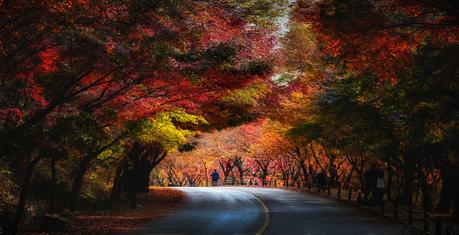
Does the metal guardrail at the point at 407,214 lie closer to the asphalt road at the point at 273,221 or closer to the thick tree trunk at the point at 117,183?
the asphalt road at the point at 273,221

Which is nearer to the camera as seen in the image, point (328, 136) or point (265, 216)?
point (265, 216)

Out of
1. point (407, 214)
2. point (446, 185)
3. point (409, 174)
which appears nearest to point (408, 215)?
point (407, 214)

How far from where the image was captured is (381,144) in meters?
27.8

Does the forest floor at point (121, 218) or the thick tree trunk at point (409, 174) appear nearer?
the forest floor at point (121, 218)

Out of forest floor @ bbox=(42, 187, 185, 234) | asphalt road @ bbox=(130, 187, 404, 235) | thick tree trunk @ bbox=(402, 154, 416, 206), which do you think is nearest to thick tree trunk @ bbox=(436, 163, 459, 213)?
thick tree trunk @ bbox=(402, 154, 416, 206)

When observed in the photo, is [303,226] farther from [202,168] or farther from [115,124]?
[202,168]

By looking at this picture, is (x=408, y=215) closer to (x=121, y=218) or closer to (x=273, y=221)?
(x=273, y=221)

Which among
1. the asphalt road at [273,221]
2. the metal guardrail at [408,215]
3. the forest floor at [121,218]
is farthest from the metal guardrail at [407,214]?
the forest floor at [121,218]

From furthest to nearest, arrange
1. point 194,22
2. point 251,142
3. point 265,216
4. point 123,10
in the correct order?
1. point 251,142
2. point 265,216
3. point 194,22
4. point 123,10

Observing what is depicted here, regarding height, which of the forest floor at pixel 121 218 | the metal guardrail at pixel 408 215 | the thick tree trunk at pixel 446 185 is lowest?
the forest floor at pixel 121 218

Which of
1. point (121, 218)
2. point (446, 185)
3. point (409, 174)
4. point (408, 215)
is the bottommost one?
point (121, 218)

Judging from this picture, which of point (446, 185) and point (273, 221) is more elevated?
point (446, 185)

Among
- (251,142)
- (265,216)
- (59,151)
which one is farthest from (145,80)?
(251,142)

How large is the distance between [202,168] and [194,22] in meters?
71.1
